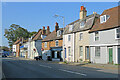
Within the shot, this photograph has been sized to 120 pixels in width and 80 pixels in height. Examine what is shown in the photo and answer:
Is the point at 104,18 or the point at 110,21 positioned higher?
the point at 104,18

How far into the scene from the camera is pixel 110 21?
2427 centimetres

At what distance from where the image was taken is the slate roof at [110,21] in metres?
23.1

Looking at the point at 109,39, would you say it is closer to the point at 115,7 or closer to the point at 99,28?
the point at 99,28

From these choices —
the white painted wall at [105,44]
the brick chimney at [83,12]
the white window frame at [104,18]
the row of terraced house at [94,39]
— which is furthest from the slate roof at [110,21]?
the brick chimney at [83,12]

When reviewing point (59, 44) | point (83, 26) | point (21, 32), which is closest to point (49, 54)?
point (59, 44)

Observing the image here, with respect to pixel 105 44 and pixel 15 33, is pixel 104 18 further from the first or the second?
pixel 15 33

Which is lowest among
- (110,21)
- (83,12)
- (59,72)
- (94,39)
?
(59,72)

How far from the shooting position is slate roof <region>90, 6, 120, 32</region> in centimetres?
2313

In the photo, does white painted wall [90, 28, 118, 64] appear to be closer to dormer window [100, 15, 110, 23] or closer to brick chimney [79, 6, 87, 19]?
dormer window [100, 15, 110, 23]

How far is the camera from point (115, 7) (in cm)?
2636

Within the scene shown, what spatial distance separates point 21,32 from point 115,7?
248 ft

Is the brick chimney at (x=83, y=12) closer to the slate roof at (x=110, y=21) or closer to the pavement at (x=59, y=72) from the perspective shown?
the slate roof at (x=110, y=21)

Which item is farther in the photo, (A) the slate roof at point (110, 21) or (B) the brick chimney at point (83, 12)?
(B) the brick chimney at point (83, 12)

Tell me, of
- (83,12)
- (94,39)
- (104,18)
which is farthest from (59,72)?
(83,12)
